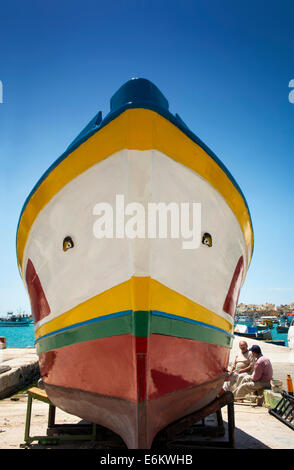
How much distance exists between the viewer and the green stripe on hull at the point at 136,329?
2510 mm

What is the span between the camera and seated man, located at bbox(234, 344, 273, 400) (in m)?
5.63

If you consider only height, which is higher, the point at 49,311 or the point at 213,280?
the point at 213,280

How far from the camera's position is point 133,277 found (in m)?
2.53

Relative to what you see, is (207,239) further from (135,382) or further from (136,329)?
(135,382)

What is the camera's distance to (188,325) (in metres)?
2.81

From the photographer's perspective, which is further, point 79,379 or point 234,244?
point 234,244

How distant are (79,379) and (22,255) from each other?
183 cm

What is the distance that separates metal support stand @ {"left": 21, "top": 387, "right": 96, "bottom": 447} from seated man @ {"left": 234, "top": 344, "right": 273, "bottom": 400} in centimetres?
329

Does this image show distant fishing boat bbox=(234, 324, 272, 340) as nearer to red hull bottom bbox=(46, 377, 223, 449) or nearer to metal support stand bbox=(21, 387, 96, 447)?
metal support stand bbox=(21, 387, 96, 447)

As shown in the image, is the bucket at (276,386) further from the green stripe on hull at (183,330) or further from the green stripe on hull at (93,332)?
the green stripe on hull at (93,332)

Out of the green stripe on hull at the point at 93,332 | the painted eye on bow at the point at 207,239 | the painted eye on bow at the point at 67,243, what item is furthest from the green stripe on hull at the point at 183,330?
the painted eye on bow at the point at 67,243
